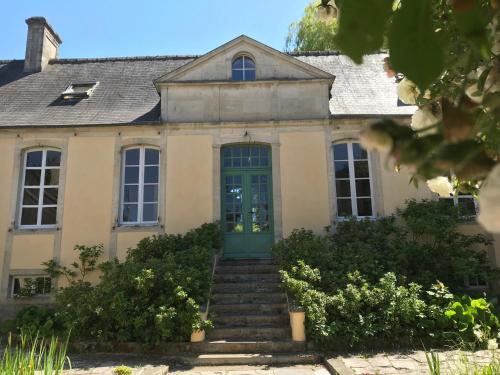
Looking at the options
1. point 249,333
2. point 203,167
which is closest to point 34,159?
point 203,167

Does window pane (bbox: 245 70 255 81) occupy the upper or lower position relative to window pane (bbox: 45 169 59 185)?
upper

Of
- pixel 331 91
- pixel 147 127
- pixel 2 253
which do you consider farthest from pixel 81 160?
pixel 331 91

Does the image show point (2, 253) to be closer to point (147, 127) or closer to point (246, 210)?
point (147, 127)

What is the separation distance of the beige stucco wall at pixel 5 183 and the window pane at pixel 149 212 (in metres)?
3.16

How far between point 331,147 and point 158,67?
22.0ft

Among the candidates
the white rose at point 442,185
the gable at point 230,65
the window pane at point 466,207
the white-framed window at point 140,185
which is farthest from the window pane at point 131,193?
the white rose at point 442,185

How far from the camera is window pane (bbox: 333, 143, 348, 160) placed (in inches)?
427

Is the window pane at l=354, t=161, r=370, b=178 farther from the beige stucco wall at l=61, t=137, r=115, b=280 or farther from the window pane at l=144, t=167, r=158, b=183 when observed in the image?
the beige stucco wall at l=61, t=137, r=115, b=280

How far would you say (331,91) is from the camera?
1217cm

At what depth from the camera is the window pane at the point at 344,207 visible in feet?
34.7

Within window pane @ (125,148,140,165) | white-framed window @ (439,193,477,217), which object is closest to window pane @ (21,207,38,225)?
window pane @ (125,148,140,165)

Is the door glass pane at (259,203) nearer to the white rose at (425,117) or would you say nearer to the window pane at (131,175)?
the window pane at (131,175)

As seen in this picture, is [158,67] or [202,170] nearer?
[202,170]

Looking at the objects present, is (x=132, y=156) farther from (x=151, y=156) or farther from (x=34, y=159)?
(x=34, y=159)
